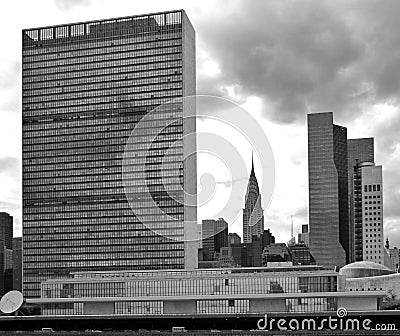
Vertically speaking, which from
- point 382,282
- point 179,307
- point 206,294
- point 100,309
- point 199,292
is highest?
point 199,292

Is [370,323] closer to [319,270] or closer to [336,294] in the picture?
[336,294]

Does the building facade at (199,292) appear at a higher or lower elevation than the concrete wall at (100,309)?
higher

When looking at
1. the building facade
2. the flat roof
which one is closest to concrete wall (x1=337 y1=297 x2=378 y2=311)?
the flat roof

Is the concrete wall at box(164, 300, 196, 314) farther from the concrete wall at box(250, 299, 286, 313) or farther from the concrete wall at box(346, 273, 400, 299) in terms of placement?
the concrete wall at box(346, 273, 400, 299)

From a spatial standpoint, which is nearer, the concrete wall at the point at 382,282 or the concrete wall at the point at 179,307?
the concrete wall at the point at 179,307

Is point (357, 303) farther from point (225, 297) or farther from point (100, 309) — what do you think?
point (100, 309)

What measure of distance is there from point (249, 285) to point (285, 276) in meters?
4.98

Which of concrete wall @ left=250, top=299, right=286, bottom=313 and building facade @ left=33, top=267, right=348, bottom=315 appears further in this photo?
building facade @ left=33, top=267, right=348, bottom=315

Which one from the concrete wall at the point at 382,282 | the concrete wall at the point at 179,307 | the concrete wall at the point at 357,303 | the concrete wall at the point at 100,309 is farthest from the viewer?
the concrete wall at the point at 382,282

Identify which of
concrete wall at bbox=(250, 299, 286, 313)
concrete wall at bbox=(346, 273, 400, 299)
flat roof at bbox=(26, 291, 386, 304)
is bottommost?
concrete wall at bbox=(346, 273, 400, 299)

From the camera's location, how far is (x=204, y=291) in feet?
363

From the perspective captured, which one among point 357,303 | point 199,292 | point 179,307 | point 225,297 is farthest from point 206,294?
point 357,303

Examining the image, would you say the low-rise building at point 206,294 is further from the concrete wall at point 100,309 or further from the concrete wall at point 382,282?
the concrete wall at point 382,282

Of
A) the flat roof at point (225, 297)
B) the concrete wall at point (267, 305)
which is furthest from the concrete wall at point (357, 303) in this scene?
the concrete wall at point (267, 305)
